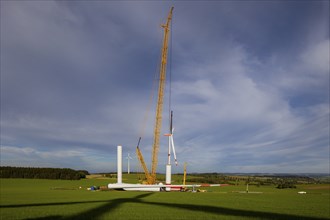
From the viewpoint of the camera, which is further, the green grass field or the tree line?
the tree line

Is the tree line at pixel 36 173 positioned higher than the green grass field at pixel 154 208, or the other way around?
the green grass field at pixel 154 208

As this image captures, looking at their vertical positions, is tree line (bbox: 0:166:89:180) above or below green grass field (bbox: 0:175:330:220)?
below

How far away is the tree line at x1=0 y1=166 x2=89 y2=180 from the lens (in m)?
158

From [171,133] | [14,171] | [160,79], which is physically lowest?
[14,171]

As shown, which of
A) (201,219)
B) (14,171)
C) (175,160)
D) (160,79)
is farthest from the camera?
(14,171)

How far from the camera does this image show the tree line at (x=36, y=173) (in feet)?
519

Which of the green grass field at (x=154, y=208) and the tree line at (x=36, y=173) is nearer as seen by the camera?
the green grass field at (x=154, y=208)

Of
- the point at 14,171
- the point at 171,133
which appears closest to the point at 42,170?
the point at 14,171

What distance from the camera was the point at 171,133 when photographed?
340 feet

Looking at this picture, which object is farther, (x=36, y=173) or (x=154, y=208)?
(x=36, y=173)

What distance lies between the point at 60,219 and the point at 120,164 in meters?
78.6

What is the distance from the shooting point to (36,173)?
16325 centimetres

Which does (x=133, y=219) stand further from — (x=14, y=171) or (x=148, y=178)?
(x=14, y=171)

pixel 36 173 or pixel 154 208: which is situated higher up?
pixel 154 208
